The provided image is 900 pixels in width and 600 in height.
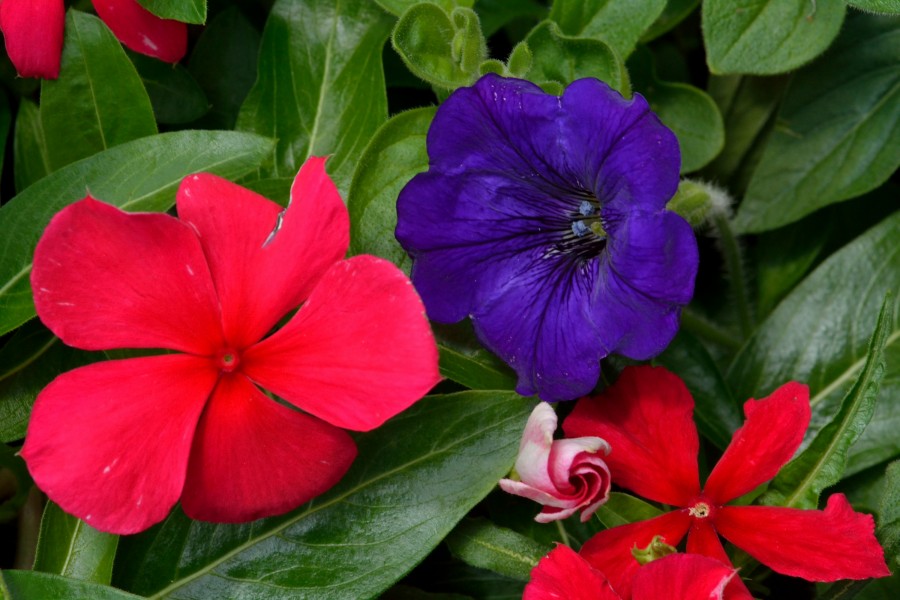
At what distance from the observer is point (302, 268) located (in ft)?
2.41

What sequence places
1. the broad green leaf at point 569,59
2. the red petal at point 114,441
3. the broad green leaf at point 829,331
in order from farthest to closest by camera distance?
the broad green leaf at point 829,331
the broad green leaf at point 569,59
the red petal at point 114,441

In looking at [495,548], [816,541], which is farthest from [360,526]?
[816,541]

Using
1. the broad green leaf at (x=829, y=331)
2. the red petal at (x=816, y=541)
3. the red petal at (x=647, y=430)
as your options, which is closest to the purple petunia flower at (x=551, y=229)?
the red petal at (x=647, y=430)

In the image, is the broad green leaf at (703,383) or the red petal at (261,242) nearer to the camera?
the red petal at (261,242)

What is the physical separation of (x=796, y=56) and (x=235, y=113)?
56cm

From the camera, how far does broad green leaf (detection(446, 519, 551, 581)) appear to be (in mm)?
816

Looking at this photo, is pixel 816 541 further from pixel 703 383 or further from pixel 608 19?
pixel 608 19

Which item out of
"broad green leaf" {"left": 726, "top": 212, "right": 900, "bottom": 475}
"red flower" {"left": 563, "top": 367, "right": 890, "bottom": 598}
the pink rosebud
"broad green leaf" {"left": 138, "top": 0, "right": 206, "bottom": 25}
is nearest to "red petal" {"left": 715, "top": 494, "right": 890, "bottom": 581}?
"red flower" {"left": 563, "top": 367, "right": 890, "bottom": 598}

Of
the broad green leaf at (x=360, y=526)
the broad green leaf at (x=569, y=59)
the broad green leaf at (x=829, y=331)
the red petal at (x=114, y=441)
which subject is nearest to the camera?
the red petal at (x=114, y=441)

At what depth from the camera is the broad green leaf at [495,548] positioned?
816 millimetres

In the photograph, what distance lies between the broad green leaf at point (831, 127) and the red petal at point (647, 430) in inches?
13.0

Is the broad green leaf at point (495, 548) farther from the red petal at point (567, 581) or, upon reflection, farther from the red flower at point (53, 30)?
the red flower at point (53, 30)

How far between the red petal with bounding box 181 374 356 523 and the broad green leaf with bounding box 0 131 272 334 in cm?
19

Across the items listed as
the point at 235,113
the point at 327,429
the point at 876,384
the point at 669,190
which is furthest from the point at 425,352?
the point at 235,113
